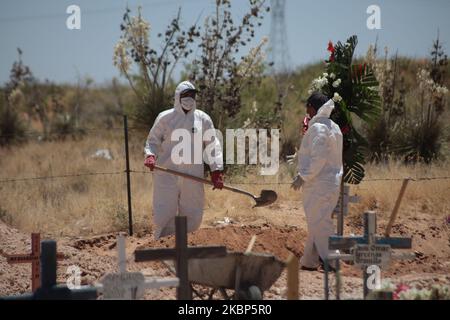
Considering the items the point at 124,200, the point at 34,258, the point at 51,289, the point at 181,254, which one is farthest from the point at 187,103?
the point at 124,200

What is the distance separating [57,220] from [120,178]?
2100mm

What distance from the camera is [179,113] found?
29.5 ft

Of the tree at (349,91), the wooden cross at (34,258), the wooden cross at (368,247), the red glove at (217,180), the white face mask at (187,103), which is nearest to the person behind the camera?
the wooden cross at (368,247)

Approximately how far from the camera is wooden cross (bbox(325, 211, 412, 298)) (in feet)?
20.6

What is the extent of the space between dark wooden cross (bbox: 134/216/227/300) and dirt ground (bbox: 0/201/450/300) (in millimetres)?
1296

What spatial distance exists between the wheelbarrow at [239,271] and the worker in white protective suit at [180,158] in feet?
8.14

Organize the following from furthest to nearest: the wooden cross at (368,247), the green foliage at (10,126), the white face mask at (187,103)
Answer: the green foliage at (10,126), the white face mask at (187,103), the wooden cross at (368,247)

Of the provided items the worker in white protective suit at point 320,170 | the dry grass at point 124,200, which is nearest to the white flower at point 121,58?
the dry grass at point 124,200

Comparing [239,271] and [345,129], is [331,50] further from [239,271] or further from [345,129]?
[239,271]

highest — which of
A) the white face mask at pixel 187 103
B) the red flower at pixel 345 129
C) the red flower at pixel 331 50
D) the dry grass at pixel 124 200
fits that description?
the red flower at pixel 331 50

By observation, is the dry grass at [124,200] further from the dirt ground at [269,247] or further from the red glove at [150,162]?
the red glove at [150,162]

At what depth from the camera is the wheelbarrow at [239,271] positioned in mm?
6375

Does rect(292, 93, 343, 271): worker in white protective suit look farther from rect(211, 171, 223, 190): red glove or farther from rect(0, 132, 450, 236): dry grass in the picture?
rect(0, 132, 450, 236): dry grass

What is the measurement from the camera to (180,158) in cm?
895
